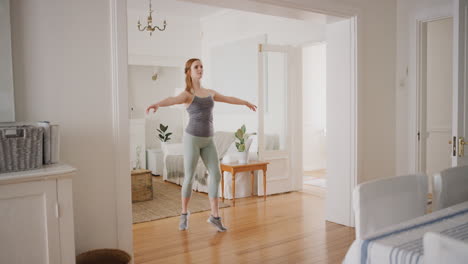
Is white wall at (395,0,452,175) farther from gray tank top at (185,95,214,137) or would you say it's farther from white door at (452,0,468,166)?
gray tank top at (185,95,214,137)

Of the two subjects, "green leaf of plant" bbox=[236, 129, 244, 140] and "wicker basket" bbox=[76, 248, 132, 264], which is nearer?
"wicker basket" bbox=[76, 248, 132, 264]

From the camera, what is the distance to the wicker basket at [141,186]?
504 cm

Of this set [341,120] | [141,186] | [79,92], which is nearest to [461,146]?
[341,120]

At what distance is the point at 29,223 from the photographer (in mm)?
1980

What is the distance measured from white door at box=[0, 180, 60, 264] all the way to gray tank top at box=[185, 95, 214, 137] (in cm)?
183

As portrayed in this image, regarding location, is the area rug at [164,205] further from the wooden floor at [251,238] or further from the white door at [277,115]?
the white door at [277,115]

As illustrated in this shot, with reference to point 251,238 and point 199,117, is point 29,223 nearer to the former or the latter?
point 199,117

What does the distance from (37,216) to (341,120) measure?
2904 millimetres

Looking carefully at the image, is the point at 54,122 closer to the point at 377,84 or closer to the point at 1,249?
the point at 1,249

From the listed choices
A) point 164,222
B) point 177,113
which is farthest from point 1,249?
point 177,113

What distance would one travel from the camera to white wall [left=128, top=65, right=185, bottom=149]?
8141 millimetres

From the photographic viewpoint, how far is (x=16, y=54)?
2309 mm

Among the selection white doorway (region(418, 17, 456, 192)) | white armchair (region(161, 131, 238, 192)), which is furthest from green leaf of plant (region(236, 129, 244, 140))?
white doorway (region(418, 17, 456, 192))

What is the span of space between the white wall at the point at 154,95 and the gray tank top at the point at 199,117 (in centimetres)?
432
